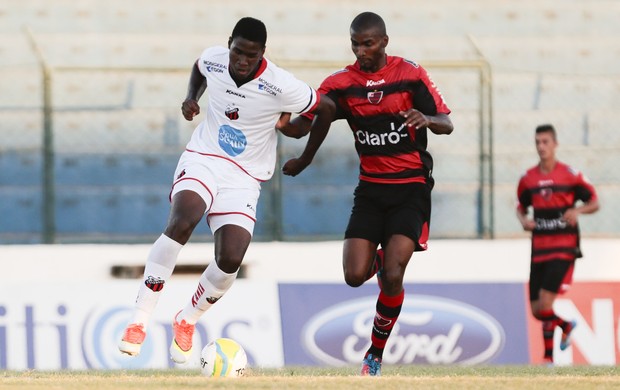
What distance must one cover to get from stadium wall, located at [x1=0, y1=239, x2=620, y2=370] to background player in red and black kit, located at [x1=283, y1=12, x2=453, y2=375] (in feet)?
11.6

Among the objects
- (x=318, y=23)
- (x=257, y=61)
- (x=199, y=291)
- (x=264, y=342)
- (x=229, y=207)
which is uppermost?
(x=318, y=23)

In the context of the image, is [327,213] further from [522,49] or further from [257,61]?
[257,61]

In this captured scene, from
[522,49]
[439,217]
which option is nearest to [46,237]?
[439,217]

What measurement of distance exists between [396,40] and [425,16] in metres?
0.85

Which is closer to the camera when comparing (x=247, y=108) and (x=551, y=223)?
(x=247, y=108)

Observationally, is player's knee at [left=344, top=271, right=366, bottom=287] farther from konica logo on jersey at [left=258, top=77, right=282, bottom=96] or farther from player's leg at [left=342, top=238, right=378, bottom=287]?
konica logo on jersey at [left=258, top=77, right=282, bottom=96]

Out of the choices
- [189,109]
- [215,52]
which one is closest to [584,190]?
[215,52]

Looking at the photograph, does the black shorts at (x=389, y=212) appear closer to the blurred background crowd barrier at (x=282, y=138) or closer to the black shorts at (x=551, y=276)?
the black shorts at (x=551, y=276)

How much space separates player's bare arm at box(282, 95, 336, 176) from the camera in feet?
26.9

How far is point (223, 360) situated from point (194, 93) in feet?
5.86

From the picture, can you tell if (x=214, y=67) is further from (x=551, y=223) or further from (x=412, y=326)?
(x=551, y=223)

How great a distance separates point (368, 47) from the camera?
8102mm

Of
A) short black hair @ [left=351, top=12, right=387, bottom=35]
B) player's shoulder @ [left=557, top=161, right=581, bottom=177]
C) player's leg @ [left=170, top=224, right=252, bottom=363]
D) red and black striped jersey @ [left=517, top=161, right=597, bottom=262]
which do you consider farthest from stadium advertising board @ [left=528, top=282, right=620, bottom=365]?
short black hair @ [left=351, top=12, right=387, bottom=35]

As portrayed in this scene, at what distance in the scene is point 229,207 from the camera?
8.06 metres
